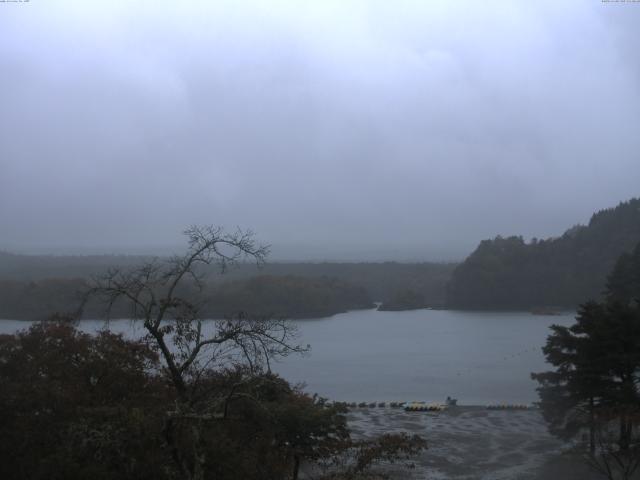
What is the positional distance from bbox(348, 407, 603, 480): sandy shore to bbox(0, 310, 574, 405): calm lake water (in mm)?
2113

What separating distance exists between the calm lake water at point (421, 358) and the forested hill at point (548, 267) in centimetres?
308

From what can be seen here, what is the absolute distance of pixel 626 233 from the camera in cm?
3950

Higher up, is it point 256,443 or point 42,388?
point 42,388

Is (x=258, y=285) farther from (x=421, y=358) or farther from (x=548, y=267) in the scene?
(x=548, y=267)

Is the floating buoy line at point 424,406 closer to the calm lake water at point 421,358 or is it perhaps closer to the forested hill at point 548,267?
the calm lake water at point 421,358

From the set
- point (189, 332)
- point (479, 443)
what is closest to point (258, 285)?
point (479, 443)

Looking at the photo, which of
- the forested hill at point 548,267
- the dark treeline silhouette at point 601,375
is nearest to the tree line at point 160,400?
the dark treeline silhouette at point 601,375

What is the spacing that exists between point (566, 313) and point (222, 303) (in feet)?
73.7

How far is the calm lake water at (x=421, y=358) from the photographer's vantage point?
19922mm

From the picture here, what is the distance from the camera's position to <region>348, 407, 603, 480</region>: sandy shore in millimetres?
11242

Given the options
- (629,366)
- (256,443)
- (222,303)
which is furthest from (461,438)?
(222,303)

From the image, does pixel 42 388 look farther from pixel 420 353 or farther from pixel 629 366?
pixel 420 353

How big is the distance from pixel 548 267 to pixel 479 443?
99.9 feet

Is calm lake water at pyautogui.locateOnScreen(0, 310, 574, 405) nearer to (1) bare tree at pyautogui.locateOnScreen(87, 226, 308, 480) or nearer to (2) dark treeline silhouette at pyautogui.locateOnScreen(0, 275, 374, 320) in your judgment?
(2) dark treeline silhouette at pyautogui.locateOnScreen(0, 275, 374, 320)
